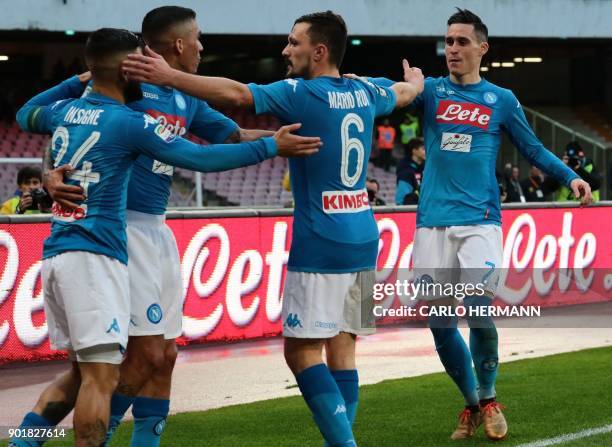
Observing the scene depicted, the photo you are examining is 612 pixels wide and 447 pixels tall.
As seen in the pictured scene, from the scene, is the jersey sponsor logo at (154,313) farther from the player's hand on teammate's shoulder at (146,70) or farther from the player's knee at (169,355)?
the player's hand on teammate's shoulder at (146,70)

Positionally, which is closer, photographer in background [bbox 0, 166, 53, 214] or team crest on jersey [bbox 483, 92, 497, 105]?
team crest on jersey [bbox 483, 92, 497, 105]

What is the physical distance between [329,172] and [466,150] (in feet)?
6.85

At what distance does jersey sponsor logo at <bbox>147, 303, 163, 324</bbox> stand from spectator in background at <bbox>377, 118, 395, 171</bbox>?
2395 centimetres

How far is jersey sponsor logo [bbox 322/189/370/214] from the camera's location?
620 centimetres

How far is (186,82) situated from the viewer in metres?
5.80

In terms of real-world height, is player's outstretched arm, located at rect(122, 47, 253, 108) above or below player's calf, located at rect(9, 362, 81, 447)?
above

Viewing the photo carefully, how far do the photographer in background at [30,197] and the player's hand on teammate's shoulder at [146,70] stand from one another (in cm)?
639

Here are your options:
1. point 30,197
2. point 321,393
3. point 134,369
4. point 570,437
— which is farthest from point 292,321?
point 30,197

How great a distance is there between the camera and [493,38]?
34.1 meters

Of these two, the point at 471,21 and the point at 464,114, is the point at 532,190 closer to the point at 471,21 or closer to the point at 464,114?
the point at 471,21

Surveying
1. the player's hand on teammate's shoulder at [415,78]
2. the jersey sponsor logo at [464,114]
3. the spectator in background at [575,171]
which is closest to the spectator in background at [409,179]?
the spectator in background at [575,171]

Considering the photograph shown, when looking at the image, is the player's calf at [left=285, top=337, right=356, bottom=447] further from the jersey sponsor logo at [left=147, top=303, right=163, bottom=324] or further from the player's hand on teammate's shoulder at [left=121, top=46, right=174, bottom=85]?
the player's hand on teammate's shoulder at [left=121, top=46, right=174, bottom=85]

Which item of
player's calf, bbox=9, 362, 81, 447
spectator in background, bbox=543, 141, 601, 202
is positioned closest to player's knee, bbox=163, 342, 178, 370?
player's calf, bbox=9, 362, 81, 447

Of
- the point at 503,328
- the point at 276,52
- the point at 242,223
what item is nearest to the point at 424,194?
the point at 242,223
